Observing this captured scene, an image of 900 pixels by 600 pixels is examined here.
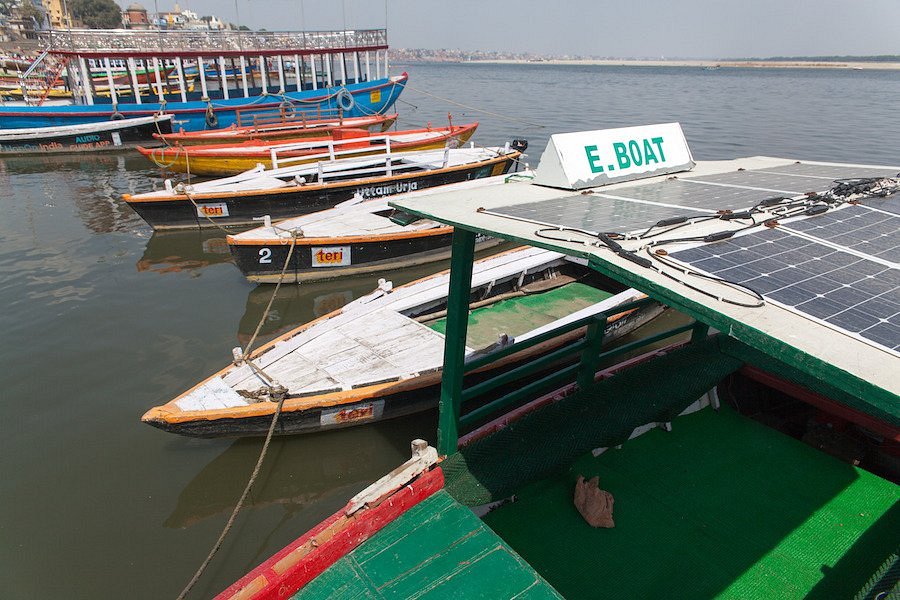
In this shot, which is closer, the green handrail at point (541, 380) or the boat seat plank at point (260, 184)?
the green handrail at point (541, 380)

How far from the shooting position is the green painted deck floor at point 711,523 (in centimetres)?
433

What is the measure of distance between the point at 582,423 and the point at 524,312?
179 inches

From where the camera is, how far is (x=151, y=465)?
23.7ft

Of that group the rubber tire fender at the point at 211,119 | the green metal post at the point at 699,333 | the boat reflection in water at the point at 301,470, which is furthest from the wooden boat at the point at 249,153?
the green metal post at the point at 699,333

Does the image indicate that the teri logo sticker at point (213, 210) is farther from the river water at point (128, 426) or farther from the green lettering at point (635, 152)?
the green lettering at point (635, 152)

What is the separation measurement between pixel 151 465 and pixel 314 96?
25.9 meters

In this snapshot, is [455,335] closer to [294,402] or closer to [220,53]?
[294,402]

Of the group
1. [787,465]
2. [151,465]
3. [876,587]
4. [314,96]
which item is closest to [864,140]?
[314,96]

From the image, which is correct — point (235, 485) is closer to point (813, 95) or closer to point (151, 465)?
point (151, 465)

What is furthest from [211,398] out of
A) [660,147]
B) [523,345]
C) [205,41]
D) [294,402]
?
[205,41]

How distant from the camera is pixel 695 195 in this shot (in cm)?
475

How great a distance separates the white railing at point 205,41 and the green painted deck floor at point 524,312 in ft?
80.1

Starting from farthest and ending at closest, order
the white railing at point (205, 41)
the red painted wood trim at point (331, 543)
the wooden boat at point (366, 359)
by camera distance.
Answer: the white railing at point (205, 41) < the wooden boat at point (366, 359) < the red painted wood trim at point (331, 543)

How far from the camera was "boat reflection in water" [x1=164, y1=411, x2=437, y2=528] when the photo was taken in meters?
6.73
